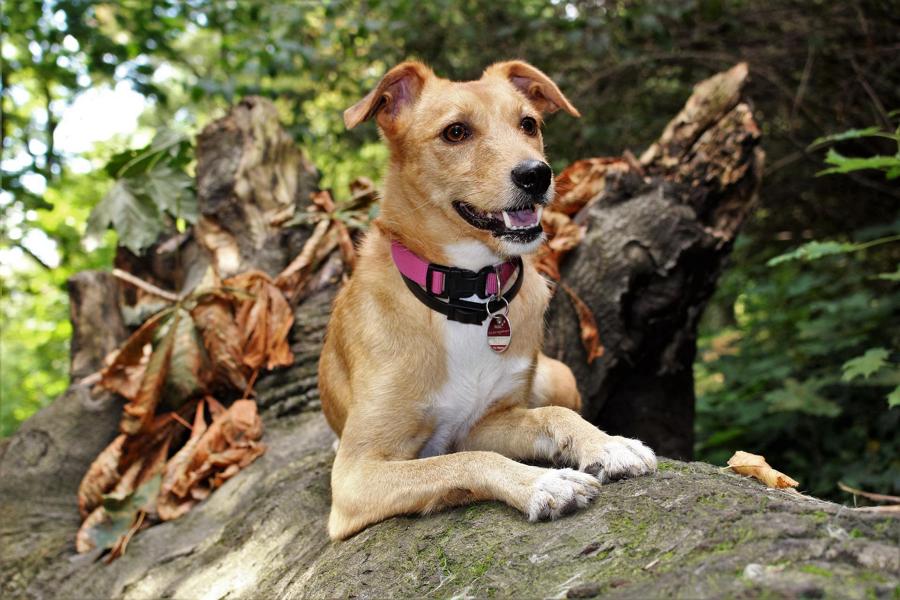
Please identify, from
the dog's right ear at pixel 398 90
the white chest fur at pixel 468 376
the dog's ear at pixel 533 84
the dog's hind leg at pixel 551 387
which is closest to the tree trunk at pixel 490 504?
the white chest fur at pixel 468 376

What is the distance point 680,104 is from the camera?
8070 mm

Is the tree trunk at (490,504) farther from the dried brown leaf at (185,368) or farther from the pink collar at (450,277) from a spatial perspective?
the pink collar at (450,277)

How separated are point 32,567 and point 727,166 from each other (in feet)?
15.2

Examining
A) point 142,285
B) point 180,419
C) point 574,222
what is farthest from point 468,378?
point 142,285

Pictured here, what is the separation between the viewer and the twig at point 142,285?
17.1 ft

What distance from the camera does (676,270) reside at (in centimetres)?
502

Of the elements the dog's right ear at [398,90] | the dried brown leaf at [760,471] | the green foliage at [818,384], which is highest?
the dog's right ear at [398,90]

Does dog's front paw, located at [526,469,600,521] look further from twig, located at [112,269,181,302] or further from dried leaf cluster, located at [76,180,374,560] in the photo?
twig, located at [112,269,181,302]

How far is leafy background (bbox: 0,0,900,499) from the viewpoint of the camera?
244 inches

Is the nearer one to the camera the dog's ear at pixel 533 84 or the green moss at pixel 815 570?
the green moss at pixel 815 570

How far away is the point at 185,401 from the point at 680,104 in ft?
18.7

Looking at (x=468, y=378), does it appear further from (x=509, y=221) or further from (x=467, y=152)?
(x=467, y=152)

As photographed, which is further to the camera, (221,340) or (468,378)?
(221,340)

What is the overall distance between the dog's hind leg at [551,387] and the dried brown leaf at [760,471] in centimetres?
125
